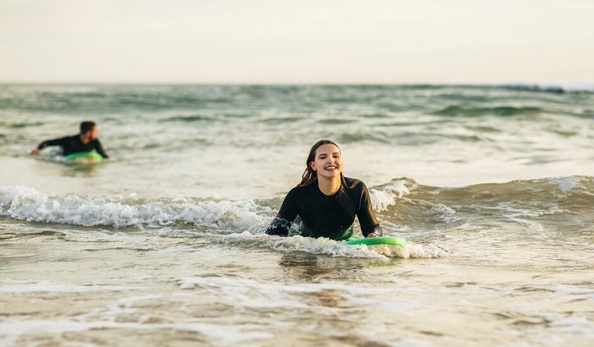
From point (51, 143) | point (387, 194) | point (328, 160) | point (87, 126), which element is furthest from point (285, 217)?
point (87, 126)

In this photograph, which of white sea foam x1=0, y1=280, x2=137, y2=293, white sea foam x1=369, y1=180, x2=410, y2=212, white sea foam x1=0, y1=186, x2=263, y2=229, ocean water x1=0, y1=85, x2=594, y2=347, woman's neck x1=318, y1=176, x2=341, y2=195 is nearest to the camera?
ocean water x1=0, y1=85, x2=594, y2=347

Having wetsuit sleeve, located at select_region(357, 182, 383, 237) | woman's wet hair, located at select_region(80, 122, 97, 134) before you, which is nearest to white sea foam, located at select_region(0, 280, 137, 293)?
wetsuit sleeve, located at select_region(357, 182, 383, 237)

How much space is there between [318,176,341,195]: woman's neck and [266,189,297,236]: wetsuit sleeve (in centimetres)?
30

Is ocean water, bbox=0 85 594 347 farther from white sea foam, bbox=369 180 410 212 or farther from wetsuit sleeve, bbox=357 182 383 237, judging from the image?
wetsuit sleeve, bbox=357 182 383 237

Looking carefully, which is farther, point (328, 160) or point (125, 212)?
point (125, 212)

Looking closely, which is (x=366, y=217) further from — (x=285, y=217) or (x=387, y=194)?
(x=387, y=194)

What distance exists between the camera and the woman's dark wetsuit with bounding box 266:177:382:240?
25.2 ft

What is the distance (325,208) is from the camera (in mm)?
7750

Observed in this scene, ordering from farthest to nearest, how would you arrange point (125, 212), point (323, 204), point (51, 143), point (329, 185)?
1. point (51, 143)
2. point (125, 212)
3. point (323, 204)
4. point (329, 185)

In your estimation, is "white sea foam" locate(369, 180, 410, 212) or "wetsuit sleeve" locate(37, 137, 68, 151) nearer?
"white sea foam" locate(369, 180, 410, 212)

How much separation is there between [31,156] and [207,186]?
7.23 m

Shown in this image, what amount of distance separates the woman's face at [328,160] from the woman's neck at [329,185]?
110mm

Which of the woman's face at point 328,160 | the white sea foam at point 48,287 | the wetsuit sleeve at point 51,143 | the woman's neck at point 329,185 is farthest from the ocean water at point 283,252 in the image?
the woman's face at point 328,160

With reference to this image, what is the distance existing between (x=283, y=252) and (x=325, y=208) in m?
0.73
